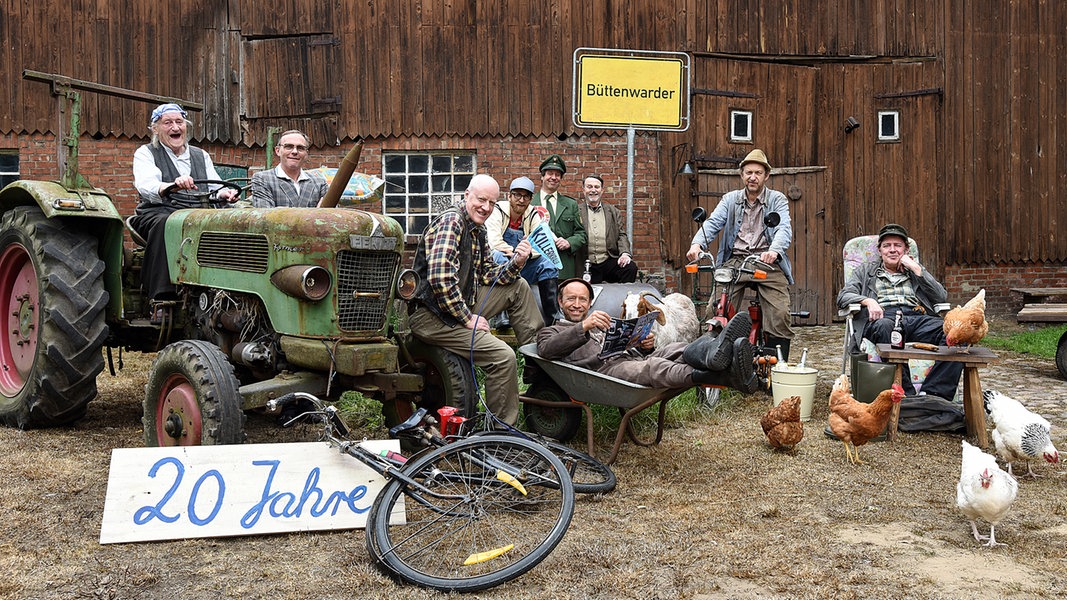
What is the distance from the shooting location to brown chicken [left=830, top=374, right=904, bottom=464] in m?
5.46

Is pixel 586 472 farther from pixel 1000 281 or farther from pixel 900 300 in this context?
pixel 1000 281

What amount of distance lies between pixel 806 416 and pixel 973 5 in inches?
334

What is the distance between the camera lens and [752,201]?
7555 mm

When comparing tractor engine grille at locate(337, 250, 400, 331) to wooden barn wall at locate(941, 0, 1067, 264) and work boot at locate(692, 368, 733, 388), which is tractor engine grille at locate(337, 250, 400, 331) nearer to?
work boot at locate(692, 368, 733, 388)

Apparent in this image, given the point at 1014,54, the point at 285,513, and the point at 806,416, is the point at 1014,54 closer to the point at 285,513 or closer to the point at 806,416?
the point at 806,416

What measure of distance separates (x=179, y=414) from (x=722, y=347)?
2626 millimetres

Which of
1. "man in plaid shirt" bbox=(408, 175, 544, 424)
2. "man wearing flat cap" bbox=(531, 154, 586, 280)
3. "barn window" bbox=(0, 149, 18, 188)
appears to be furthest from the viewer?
"barn window" bbox=(0, 149, 18, 188)

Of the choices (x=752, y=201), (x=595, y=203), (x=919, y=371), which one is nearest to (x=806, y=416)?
(x=919, y=371)

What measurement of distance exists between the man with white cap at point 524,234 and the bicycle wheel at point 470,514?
327 centimetres

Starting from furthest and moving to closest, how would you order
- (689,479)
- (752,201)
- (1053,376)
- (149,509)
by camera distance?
(1053,376)
(752,201)
(689,479)
(149,509)

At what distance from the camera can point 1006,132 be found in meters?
12.7

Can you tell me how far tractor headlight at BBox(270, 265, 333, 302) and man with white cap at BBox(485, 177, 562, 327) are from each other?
2.66 metres

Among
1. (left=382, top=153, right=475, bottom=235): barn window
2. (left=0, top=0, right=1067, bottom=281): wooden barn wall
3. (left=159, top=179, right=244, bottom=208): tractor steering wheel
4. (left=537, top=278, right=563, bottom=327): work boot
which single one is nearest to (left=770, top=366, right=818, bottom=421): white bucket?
(left=537, top=278, right=563, bottom=327): work boot

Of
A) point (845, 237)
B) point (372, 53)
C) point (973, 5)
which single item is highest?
point (973, 5)
